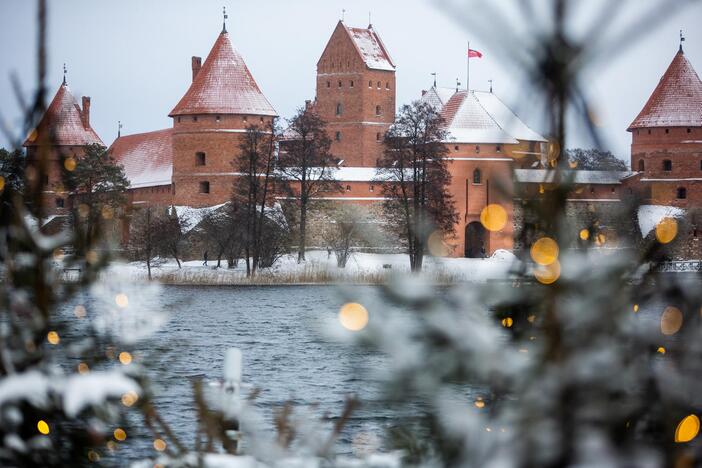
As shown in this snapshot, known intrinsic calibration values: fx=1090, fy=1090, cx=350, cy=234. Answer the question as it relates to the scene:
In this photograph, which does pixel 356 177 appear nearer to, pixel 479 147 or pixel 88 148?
pixel 479 147

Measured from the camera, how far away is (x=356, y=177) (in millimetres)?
44250

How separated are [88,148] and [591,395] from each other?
41.8 metres

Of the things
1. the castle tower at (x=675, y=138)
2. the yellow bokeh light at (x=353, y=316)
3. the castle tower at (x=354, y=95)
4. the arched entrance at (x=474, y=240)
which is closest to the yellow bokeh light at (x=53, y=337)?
the yellow bokeh light at (x=353, y=316)

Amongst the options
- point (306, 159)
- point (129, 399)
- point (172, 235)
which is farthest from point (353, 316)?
point (306, 159)

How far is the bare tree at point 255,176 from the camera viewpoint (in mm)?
37156

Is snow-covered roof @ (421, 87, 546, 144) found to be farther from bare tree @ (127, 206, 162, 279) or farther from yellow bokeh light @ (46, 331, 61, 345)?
yellow bokeh light @ (46, 331, 61, 345)

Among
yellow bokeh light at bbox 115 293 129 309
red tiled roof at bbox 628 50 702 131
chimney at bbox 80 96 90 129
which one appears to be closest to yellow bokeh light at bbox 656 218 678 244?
yellow bokeh light at bbox 115 293 129 309

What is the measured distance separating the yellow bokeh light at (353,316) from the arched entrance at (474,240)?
4102 centimetres

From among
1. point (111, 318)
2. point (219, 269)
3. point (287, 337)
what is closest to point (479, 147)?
point (219, 269)

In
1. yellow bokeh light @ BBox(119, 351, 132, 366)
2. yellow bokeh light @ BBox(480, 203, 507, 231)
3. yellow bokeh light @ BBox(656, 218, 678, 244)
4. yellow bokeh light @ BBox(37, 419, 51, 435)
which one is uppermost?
yellow bokeh light @ BBox(480, 203, 507, 231)

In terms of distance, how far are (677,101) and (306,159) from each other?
651 inches

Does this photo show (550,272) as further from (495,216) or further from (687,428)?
(687,428)

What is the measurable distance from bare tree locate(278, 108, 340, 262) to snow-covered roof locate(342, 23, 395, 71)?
849 cm

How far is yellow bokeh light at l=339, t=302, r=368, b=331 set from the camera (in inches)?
69.8
